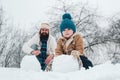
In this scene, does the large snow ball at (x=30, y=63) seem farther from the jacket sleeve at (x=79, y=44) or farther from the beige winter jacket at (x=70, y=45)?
the jacket sleeve at (x=79, y=44)

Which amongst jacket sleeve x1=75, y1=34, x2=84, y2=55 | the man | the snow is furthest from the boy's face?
the snow

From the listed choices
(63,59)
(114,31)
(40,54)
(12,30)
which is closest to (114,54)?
(114,31)

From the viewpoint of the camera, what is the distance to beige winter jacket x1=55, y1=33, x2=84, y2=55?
17.2 feet

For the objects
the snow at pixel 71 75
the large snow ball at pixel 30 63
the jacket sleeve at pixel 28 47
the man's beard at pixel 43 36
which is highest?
the man's beard at pixel 43 36

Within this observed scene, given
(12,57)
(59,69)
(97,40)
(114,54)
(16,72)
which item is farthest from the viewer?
(12,57)

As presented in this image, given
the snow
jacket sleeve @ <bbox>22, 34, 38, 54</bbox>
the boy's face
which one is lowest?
the snow

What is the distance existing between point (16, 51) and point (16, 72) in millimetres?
22137

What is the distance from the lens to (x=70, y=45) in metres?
5.31

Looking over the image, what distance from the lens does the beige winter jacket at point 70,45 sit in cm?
525

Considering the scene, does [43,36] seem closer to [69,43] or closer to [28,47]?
[28,47]

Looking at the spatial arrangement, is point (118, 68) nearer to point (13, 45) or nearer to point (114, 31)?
point (114, 31)

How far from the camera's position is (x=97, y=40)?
16297mm

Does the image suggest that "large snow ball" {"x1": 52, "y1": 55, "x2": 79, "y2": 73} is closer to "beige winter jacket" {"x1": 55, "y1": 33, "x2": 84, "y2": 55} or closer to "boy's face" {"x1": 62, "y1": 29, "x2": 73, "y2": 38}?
"beige winter jacket" {"x1": 55, "y1": 33, "x2": 84, "y2": 55}

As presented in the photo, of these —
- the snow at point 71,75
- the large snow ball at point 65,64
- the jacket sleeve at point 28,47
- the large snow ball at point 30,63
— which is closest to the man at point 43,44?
Result: the jacket sleeve at point 28,47
